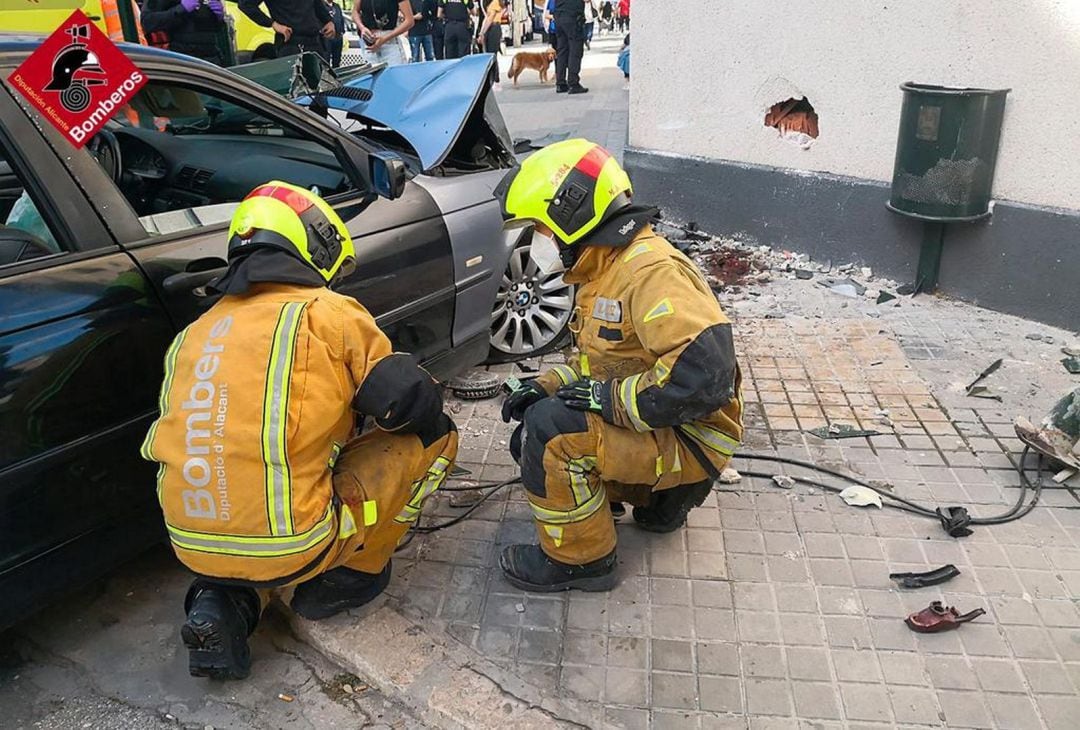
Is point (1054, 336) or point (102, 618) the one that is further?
point (1054, 336)

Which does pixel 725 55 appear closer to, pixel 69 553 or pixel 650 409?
pixel 650 409

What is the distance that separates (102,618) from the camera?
284 centimetres

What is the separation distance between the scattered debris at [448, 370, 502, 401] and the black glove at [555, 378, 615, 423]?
1645mm

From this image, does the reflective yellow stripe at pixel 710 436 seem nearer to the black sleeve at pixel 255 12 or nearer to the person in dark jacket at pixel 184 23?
the person in dark jacket at pixel 184 23

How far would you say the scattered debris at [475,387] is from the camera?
421 cm

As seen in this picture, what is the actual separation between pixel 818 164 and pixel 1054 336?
189 cm

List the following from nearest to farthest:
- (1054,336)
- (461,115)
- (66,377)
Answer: (66,377) < (461,115) < (1054,336)

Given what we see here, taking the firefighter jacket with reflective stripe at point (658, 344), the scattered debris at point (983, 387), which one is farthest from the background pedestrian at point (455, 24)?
the firefighter jacket with reflective stripe at point (658, 344)

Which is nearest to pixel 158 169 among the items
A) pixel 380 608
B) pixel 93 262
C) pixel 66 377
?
pixel 93 262

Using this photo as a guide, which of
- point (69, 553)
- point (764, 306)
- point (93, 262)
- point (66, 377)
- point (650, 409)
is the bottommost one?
point (764, 306)

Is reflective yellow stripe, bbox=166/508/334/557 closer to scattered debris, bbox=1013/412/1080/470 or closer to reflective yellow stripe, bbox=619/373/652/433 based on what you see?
reflective yellow stripe, bbox=619/373/652/433

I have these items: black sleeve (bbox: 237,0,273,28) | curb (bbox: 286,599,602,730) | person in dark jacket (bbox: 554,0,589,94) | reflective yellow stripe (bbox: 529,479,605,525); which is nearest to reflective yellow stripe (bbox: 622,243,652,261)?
reflective yellow stripe (bbox: 529,479,605,525)

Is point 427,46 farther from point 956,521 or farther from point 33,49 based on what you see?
point 956,521

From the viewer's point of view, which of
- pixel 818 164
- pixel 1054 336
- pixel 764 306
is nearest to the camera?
pixel 1054 336
